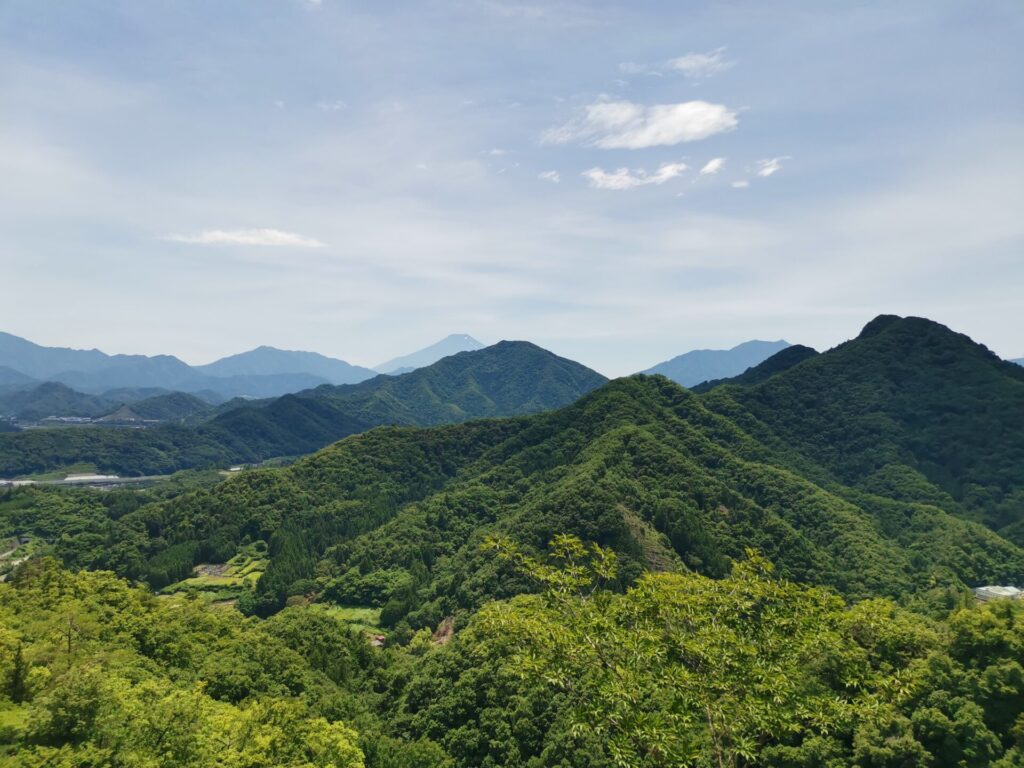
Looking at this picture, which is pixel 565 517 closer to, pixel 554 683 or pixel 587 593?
pixel 587 593

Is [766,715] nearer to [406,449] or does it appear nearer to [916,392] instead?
[406,449]

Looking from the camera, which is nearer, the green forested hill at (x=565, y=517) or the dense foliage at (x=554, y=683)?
the dense foliage at (x=554, y=683)

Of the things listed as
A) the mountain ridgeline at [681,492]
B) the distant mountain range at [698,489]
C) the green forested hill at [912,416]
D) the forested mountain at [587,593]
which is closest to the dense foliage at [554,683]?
the forested mountain at [587,593]

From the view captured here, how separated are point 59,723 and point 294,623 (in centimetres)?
4307

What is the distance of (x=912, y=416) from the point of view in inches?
6358

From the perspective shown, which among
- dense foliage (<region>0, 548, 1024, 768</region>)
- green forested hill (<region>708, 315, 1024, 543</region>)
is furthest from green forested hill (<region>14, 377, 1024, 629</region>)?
dense foliage (<region>0, 548, 1024, 768</region>)

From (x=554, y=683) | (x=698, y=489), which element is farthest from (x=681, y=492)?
(x=554, y=683)

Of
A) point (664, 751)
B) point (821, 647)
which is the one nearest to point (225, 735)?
point (664, 751)

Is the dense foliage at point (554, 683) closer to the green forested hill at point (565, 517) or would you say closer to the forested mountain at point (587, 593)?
the forested mountain at point (587, 593)

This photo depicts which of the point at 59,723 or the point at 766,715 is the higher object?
the point at 766,715

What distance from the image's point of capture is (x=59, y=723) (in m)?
25.0

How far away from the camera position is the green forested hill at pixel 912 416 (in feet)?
444

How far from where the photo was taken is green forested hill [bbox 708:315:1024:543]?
135 meters

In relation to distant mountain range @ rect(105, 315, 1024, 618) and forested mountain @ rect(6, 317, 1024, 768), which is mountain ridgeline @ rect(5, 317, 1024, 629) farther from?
forested mountain @ rect(6, 317, 1024, 768)
